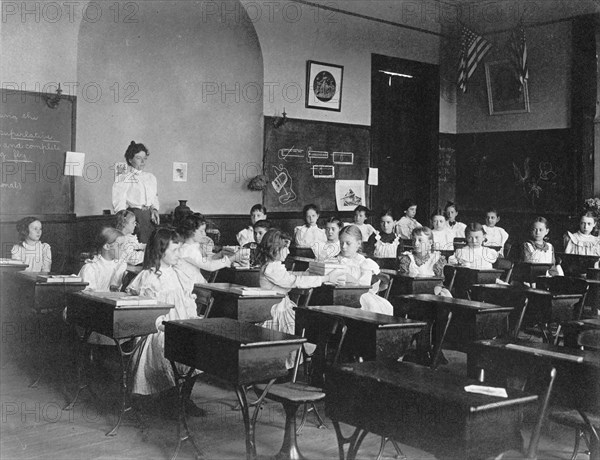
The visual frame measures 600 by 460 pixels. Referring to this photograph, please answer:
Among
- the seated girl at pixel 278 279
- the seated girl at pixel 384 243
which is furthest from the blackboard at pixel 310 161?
the seated girl at pixel 278 279

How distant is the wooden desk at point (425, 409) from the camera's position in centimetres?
240

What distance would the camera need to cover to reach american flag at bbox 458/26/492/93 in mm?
11258

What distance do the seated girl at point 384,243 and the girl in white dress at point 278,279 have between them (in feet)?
12.7

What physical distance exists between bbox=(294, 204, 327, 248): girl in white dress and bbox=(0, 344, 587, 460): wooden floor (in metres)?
4.58

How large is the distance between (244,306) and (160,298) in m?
0.54

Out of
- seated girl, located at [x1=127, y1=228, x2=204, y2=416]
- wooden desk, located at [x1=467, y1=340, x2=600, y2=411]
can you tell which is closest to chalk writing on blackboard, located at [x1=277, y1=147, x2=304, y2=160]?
seated girl, located at [x1=127, y1=228, x2=204, y2=416]

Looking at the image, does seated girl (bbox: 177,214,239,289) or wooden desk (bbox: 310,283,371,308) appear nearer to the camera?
wooden desk (bbox: 310,283,371,308)

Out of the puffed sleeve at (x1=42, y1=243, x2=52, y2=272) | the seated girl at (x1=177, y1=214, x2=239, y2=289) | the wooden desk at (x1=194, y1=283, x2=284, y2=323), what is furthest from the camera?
the puffed sleeve at (x1=42, y1=243, x2=52, y2=272)

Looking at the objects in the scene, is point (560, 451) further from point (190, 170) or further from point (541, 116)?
point (541, 116)

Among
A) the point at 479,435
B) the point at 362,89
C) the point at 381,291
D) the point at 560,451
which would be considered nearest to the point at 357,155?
the point at 362,89

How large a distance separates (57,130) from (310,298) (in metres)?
3.87

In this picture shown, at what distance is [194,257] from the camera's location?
5.92 metres

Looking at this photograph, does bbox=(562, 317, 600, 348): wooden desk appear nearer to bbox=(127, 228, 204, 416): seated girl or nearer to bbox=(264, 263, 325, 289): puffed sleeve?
bbox=(264, 263, 325, 289): puffed sleeve

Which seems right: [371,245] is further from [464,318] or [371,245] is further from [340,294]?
[464,318]
